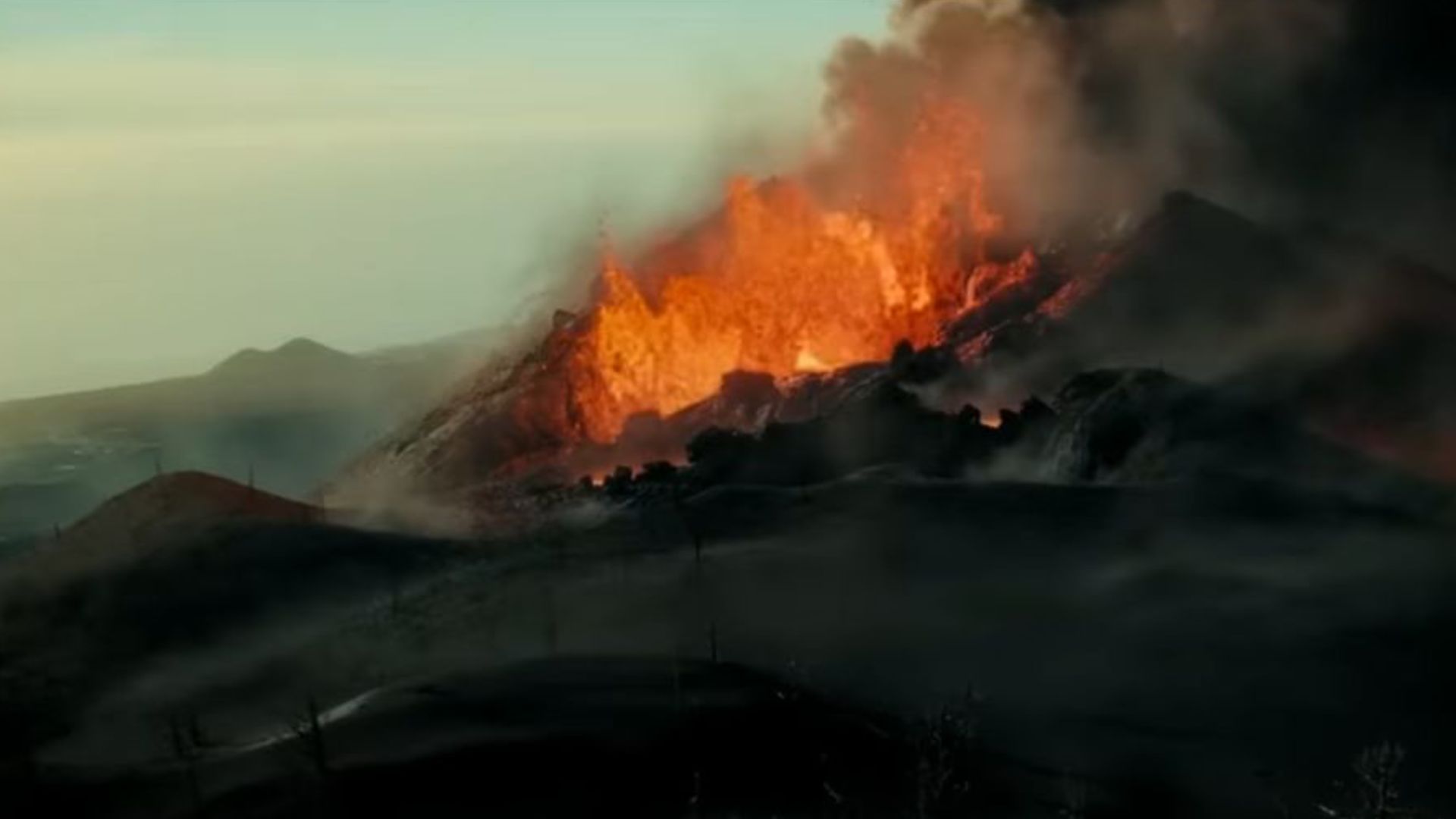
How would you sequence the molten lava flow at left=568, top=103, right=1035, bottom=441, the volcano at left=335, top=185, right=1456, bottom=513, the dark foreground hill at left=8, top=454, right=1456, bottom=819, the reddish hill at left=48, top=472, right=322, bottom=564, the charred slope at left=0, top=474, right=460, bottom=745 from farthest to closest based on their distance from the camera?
1. the molten lava flow at left=568, top=103, right=1035, bottom=441
2. the volcano at left=335, top=185, right=1456, bottom=513
3. the reddish hill at left=48, top=472, right=322, bottom=564
4. the charred slope at left=0, top=474, right=460, bottom=745
5. the dark foreground hill at left=8, top=454, right=1456, bottom=819

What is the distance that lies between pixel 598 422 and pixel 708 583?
43.7 metres

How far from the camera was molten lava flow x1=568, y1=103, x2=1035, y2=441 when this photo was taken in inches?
5374

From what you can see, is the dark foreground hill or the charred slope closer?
the dark foreground hill

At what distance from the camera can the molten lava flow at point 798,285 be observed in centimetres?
13650

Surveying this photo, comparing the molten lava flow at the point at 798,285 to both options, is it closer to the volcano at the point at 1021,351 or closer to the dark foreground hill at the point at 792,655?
the volcano at the point at 1021,351

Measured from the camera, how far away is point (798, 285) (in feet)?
464

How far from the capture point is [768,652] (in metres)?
81.5

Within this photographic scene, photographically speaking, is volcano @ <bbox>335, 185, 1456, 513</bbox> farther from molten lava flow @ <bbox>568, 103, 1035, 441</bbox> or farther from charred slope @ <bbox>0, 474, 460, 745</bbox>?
charred slope @ <bbox>0, 474, 460, 745</bbox>

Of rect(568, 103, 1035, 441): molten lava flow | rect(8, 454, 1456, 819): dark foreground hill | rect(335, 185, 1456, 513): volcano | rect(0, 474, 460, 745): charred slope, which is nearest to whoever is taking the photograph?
rect(8, 454, 1456, 819): dark foreground hill

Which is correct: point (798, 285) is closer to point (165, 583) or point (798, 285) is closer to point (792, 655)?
point (165, 583)

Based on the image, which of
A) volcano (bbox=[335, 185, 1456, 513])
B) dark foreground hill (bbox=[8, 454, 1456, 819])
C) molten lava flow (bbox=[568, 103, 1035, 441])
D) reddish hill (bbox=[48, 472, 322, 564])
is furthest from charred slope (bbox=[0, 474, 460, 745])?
molten lava flow (bbox=[568, 103, 1035, 441])

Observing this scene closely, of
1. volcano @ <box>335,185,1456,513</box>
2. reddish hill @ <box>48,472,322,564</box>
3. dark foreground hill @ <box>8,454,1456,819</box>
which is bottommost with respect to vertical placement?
dark foreground hill @ <box>8,454,1456,819</box>

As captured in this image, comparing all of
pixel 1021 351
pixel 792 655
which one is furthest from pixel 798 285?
pixel 792 655

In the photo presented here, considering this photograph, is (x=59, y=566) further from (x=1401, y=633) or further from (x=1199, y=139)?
(x=1199, y=139)
